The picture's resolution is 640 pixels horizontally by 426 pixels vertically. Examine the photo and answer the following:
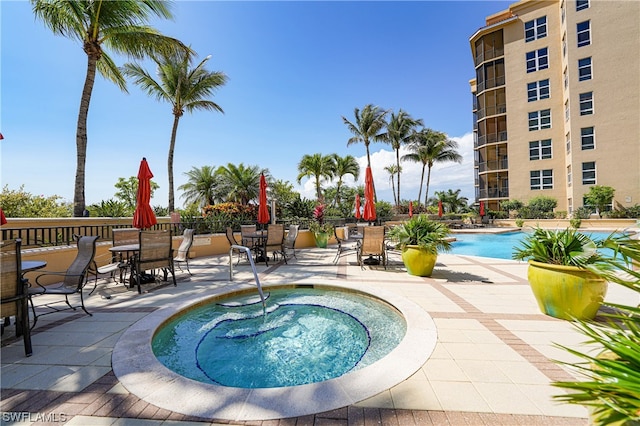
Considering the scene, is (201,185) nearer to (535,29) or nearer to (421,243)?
(421,243)

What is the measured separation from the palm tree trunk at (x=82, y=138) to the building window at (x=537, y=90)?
32324 mm

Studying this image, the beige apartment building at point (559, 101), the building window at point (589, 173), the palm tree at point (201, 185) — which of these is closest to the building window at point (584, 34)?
the beige apartment building at point (559, 101)

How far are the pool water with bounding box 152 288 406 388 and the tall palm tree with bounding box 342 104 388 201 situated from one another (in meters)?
25.7

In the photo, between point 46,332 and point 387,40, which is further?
point 387,40

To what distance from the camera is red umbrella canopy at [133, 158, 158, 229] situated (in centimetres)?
623

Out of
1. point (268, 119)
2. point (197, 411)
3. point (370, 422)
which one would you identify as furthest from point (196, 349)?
point (268, 119)

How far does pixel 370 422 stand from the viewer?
185 centimetres

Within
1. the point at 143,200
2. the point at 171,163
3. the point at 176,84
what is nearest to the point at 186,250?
the point at 143,200

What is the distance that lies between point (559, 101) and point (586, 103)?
261 centimetres

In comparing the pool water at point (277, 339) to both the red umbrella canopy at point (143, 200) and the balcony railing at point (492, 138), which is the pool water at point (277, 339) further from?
the balcony railing at point (492, 138)

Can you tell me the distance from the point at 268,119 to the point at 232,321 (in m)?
17.8

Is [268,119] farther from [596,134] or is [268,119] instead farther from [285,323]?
[596,134]

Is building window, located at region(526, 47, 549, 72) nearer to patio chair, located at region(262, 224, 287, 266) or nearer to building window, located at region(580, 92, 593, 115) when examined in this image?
building window, located at region(580, 92, 593, 115)

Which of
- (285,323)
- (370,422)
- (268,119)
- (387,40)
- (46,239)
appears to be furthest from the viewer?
(268,119)
